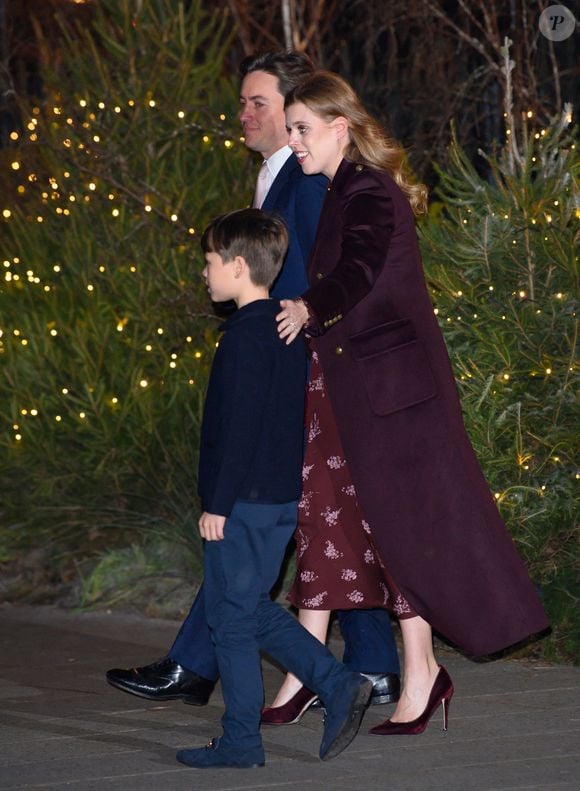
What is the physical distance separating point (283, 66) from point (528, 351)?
1.46 metres

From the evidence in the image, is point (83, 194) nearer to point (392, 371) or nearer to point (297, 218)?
point (297, 218)

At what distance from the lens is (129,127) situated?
25.2 ft

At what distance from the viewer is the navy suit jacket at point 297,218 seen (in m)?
4.84

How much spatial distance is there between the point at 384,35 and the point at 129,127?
4.49 meters

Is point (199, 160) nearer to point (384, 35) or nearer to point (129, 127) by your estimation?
point (129, 127)

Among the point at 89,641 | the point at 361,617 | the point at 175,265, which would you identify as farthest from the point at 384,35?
the point at 361,617

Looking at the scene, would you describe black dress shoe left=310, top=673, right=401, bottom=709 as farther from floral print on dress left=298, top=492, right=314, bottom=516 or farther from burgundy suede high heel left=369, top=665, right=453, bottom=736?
floral print on dress left=298, top=492, right=314, bottom=516

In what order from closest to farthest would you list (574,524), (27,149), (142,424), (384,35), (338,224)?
(338,224)
(574,524)
(142,424)
(27,149)
(384,35)

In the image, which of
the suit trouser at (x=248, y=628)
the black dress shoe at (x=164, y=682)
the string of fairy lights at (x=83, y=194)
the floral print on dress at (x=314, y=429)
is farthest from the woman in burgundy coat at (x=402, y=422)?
the string of fairy lights at (x=83, y=194)

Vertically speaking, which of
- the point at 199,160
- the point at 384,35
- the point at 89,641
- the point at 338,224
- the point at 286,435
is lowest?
the point at 89,641

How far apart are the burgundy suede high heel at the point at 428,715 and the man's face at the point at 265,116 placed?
1.80 m

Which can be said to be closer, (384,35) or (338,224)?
(338,224)

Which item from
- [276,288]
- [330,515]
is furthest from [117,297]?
[330,515]

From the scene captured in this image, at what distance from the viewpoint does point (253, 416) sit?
4.18 meters
